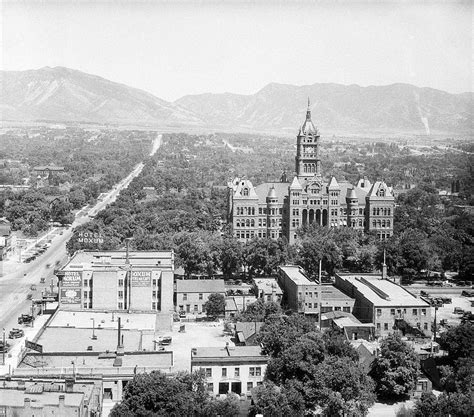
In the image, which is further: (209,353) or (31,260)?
Result: (31,260)

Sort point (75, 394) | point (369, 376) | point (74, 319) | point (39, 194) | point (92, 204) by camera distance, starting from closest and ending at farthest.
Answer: point (75, 394)
point (369, 376)
point (74, 319)
point (39, 194)
point (92, 204)

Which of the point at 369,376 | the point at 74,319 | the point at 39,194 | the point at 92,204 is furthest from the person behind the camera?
the point at 92,204

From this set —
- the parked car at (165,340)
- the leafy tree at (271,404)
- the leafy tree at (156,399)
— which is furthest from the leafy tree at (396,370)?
the parked car at (165,340)

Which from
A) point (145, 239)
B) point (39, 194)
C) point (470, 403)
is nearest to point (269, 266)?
point (145, 239)

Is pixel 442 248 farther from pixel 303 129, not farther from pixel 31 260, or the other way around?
pixel 31 260

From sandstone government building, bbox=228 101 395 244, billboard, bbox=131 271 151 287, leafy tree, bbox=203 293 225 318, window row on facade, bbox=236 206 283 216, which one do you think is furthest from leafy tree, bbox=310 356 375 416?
window row on facade, bbox=236 206 283 216

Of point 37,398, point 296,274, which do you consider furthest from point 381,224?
point 37,398

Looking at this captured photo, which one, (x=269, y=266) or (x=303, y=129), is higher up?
(x=303, y=129)
